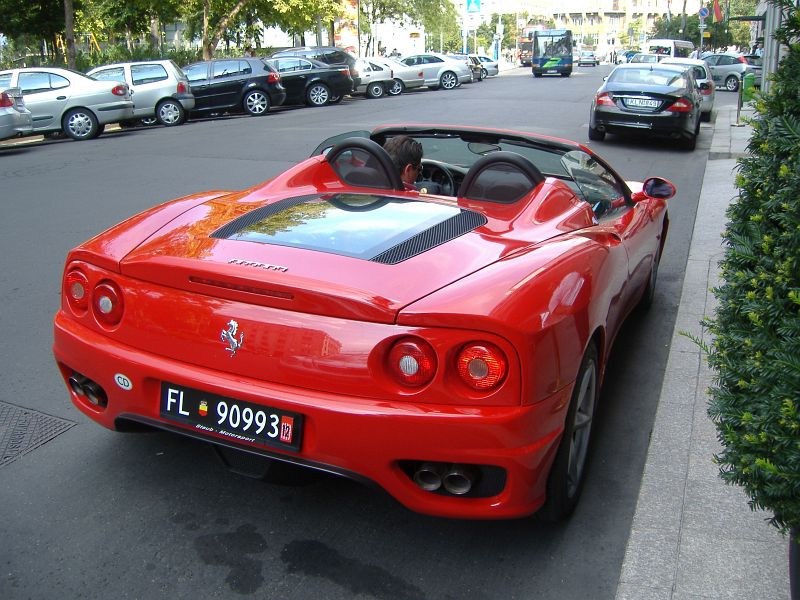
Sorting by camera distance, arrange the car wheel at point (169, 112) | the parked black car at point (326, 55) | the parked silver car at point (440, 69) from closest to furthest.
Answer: the car wheel at point (169, 112), the parked black car at point (326, 55), the parked silver car at point (440, 69)

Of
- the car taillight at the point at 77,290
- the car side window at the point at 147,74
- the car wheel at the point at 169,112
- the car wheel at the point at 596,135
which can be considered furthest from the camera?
the car wheel at the point at 169,112

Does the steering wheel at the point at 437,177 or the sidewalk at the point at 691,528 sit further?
the steering wheel at the point at 437,177

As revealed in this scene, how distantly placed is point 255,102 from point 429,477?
21.3 m

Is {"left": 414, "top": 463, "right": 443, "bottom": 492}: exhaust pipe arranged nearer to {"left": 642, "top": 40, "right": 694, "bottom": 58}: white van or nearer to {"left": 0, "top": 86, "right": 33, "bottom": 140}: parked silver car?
{"left": 0, "top": 86, "right": 33, "bottom": 140}: parked silver car

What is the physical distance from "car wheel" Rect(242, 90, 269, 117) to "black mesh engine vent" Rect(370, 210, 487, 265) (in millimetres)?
20203

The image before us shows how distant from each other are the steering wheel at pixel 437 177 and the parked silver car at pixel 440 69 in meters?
30.3

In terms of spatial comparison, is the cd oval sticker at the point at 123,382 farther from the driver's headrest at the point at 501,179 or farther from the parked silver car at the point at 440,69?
the parked silver car at the point at 440,69

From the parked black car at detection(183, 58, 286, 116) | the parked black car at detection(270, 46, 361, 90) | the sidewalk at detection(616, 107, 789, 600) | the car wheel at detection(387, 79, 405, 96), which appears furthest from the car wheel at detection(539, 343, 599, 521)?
the car wheel at detection(387, 79, 405, 96)

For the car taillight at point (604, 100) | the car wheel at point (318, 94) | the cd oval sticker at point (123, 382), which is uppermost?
the cd oval sticker at point (123, 382)

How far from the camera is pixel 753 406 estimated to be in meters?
2.20

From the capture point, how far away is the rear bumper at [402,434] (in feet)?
8.43

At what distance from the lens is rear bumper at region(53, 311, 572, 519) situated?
2568 mm

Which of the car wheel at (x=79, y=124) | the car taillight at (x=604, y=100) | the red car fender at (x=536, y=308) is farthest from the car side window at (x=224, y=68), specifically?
the red car fender at (x=536, y=308)

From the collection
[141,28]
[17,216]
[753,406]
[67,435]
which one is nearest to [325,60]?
[141,28]
